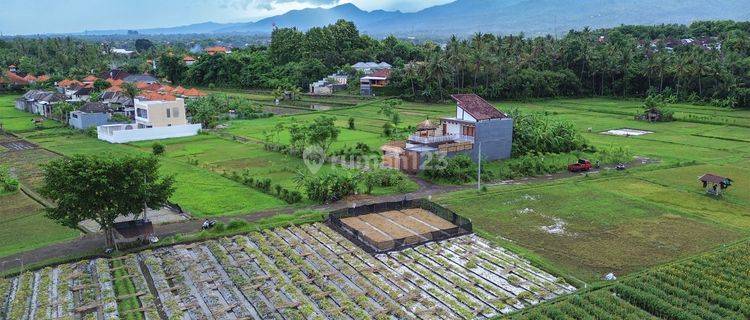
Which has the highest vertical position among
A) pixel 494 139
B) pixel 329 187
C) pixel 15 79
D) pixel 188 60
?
pixel 188 60

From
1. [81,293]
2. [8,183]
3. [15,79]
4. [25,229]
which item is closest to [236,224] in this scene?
[81,293]

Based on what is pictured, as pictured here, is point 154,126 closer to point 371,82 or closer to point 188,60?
point 371,82

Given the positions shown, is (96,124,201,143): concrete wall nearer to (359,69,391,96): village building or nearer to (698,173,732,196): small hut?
(359,69,391,96): village building

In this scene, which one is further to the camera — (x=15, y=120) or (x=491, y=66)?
(x=491, y=66)

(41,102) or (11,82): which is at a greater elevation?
(11,82)

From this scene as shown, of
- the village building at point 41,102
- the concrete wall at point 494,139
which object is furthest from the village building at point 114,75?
the concrete wall at point 494,139

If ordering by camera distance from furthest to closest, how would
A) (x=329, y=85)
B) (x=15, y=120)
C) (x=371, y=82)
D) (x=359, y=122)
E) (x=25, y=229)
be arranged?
(x=329, y=85) → (x=371, y=82) → (x=15, y=120) → (x=359, y=122) → (x=25, y=229)

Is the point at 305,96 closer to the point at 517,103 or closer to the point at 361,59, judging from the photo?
the point at 361,59

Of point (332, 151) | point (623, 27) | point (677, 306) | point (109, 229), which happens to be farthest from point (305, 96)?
point (623, 27)
